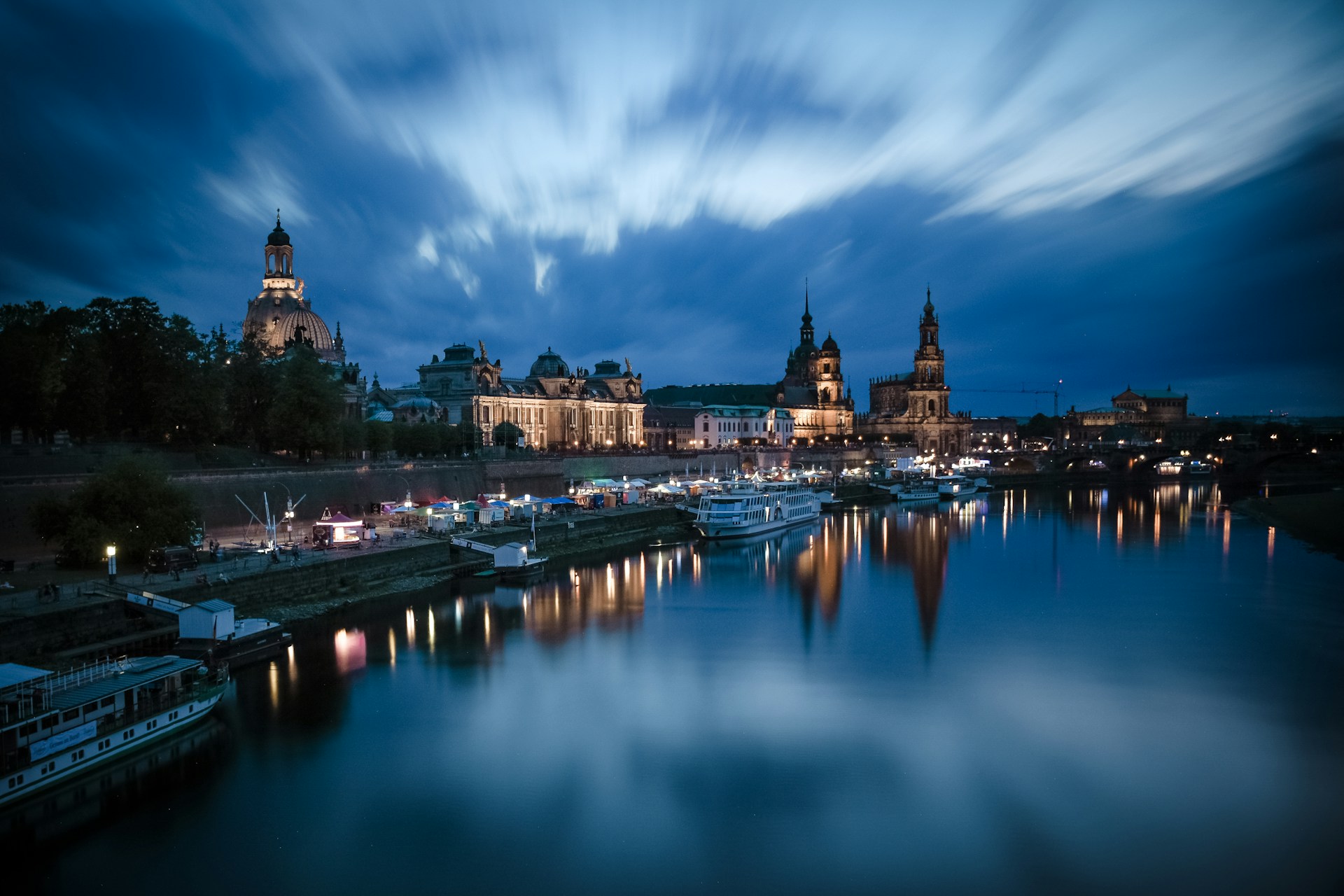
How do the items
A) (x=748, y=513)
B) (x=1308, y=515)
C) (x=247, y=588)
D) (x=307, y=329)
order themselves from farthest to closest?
1. (x=307, y=329)
2. (x=1308, y=515)
3. (x=748, y=513)
4. (x=247, y=588)

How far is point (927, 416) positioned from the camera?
357ft

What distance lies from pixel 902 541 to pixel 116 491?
32.2 m

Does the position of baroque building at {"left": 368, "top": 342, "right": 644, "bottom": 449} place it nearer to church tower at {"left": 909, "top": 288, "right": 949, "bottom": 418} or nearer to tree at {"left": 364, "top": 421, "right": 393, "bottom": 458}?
tree at {"left": 364, "top": 421, "right": 393, "bottom": 458}

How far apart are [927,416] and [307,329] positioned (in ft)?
237

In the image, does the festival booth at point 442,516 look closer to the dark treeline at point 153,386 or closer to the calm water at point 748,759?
the dark treeline at point 153,386

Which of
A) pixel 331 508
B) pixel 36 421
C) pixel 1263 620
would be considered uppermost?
pixel 36 421

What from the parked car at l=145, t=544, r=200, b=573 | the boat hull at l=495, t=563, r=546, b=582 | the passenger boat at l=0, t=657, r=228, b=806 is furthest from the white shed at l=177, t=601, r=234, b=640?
the boat hull at l=495, t=563, r=546, b=582

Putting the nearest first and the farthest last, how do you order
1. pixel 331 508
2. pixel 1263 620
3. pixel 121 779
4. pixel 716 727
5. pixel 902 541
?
1. pixel 121 779
2. pixel 716 727
3. pixel 1263 620
4. pixel 331 508
5. pixel 902 541

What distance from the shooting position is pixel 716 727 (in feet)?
53.2

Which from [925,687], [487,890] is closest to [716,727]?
[925,687]

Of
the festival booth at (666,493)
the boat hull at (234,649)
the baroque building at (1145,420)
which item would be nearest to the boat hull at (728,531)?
the festival booth at (666,493)

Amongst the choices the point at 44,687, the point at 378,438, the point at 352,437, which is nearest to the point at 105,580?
the point at 44,687

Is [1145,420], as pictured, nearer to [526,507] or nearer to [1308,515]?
[1308,515]

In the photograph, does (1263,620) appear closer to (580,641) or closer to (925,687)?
(925,687)
